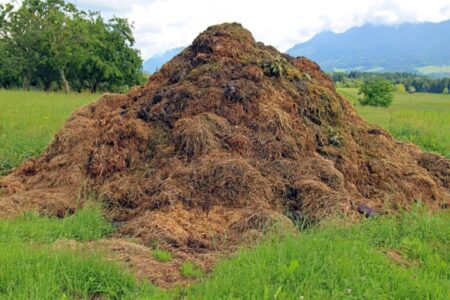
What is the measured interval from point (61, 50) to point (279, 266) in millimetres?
30062

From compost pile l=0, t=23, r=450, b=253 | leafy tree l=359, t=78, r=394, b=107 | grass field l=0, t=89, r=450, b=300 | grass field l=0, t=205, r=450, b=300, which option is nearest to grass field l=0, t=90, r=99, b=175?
compost pile l=0, t=23, r=450, b=253

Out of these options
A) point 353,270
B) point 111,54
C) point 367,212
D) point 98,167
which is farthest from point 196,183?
point 111,54

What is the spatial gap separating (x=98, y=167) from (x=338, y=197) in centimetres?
326

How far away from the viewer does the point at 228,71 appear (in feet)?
23.8

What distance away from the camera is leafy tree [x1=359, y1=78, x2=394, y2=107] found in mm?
52644

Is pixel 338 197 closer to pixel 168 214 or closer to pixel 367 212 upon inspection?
pixel 367 212

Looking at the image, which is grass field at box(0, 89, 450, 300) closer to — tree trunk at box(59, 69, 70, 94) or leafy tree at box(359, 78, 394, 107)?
tree trunk at box(59, 69, 70, 94)

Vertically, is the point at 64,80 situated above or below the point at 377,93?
above

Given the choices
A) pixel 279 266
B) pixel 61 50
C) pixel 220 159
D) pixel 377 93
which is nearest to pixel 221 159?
pixel 220 159

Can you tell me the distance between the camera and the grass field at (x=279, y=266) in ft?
10.9

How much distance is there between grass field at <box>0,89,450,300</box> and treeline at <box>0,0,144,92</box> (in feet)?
92.6

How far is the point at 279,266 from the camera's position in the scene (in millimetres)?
3564

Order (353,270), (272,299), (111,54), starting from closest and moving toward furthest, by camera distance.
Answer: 1. (272,299)
2. (353,270)
3. (111,54)

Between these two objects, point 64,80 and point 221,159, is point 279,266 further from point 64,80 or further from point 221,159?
point 64,80
